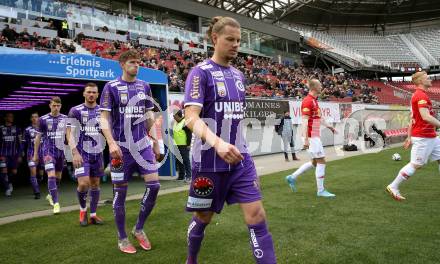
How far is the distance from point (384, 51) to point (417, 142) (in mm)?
58901

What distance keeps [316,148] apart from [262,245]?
5.33 m

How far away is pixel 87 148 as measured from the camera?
21.7ft

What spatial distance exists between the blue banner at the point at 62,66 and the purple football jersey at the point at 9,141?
294 centimetres

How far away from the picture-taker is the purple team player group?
3.11 metres

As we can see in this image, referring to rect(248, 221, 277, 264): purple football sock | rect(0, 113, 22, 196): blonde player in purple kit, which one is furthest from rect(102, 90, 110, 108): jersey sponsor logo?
rect(0, 113, 22, 196): blonde player in purple kit

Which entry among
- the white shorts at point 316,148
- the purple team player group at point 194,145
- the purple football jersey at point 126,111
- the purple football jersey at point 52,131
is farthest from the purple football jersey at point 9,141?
the white shorts at point 316,148

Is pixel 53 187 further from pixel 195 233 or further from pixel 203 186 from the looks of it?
pixel 203 186

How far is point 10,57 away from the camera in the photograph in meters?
9.03

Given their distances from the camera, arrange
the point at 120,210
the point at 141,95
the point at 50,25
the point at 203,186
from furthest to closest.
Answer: the point at 50,25, the point at 141,95, the point at 120,210, the point at 203,186

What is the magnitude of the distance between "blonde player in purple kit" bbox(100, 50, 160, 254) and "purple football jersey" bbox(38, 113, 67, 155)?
3.77 metres

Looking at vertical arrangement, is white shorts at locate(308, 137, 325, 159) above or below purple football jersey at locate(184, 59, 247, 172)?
below

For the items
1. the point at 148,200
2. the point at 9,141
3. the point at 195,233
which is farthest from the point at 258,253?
the point at 9,141

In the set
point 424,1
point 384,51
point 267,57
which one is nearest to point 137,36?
point 267,57

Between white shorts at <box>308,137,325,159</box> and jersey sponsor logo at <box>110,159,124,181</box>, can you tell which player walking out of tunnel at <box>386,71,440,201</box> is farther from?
jersey sponsor logo at <box>110,159,124,181</box>
